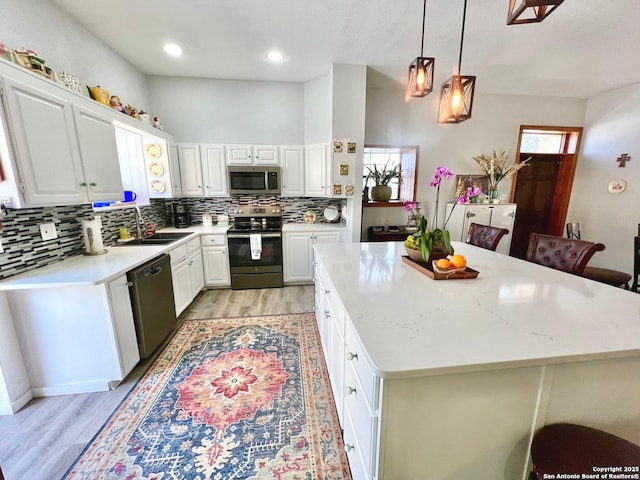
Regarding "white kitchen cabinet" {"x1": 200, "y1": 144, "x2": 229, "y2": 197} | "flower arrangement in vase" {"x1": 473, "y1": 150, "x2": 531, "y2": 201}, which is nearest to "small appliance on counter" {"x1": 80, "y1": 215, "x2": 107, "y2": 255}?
"white kitchen cabinet" {"x1": 200, "y1": 144, "x2": 229, "y2": 197}

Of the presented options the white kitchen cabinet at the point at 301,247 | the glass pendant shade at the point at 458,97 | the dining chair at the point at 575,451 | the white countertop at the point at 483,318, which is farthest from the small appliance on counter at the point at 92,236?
the dining chair at the point at 575,451

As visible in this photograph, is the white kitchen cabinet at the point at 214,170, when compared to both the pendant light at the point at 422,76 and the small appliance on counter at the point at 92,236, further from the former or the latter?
the pendant light at the point at 422,76

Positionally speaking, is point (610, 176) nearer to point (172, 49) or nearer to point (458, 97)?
point (458, 97)

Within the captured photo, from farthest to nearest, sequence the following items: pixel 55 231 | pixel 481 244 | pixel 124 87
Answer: pixel 124 87
pixel 481 244
pixel 55 231

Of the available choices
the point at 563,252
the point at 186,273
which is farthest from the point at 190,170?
the point at 563,252

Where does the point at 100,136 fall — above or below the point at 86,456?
above

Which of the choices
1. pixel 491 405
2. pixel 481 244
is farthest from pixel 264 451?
pixel 481 244

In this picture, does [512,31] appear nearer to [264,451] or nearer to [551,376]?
[551,376]

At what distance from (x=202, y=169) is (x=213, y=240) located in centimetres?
102

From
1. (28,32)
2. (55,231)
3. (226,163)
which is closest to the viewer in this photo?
(28,32)

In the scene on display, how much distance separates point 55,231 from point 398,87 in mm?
4251

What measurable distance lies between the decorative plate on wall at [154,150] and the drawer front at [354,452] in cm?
341

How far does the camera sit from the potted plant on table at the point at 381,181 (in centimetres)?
390

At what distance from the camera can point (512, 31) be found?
238cm
